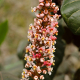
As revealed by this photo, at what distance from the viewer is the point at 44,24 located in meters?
0.47

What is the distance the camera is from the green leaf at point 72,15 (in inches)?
18.9

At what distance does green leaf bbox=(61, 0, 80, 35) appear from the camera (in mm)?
481

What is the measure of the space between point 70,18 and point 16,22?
8.46 feet

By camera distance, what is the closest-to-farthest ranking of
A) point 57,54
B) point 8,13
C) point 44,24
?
point 44,24, point 57,54, point 8,13

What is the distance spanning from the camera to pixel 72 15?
0.49m

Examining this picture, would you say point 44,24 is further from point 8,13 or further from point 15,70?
point 8,13

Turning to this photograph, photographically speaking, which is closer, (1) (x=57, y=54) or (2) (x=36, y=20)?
(2) (x=36, y=20)

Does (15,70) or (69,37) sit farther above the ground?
(69,37)

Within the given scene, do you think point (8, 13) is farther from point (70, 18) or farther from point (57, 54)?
point (70, 18)

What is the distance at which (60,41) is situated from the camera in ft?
2.60

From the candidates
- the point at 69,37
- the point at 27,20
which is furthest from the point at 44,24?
the point at 27,20

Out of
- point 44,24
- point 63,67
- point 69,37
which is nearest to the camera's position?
point 44,24

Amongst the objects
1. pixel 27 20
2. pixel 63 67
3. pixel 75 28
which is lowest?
pixel 63 67

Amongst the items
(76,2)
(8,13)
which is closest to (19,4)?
(8,13)
